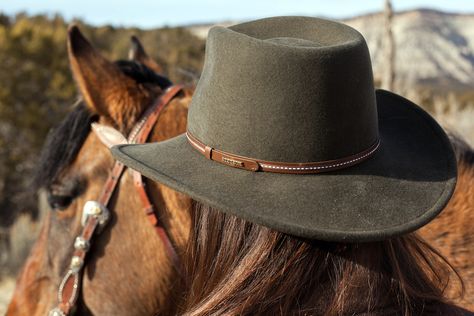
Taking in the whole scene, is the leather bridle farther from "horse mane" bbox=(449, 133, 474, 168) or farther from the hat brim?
"horse mane" bbox=(449, 133, 474, 168)

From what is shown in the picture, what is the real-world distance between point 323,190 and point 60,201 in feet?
4.19

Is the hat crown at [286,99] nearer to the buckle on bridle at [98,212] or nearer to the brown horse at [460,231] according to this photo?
the buckle on bridle at [98,212]

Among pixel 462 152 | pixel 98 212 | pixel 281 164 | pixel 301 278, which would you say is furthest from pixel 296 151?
pixel 462 152

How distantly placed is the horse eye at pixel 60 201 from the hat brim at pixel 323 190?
2.45ft

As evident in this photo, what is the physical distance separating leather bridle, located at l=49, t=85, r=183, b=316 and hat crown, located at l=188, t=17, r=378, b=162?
73cm

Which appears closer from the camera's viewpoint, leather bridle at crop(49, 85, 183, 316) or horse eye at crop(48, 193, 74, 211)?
leather bridle at crop(49, 85, 183, 316)

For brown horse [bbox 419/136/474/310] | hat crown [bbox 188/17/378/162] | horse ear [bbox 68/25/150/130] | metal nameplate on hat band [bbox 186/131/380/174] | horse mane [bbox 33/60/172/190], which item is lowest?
brown horse [bbox 419/136/474/310]

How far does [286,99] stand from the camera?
4.16 ft

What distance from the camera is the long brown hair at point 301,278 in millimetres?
1286

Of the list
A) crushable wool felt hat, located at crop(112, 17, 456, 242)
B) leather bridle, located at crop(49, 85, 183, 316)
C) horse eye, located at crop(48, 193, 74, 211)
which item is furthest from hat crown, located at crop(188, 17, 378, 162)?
horse eye, located at crop(48, 193, 74, 211)

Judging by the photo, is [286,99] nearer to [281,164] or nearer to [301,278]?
[281,164]

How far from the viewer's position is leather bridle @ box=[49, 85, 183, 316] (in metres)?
2.02

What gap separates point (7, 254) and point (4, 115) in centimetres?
365

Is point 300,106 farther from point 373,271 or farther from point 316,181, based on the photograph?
point 373,271
